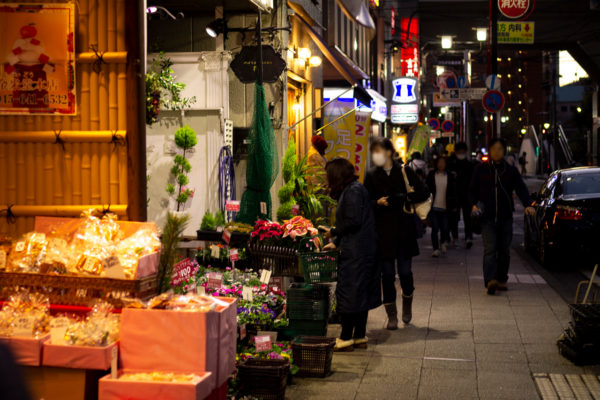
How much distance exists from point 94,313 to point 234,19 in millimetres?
8988

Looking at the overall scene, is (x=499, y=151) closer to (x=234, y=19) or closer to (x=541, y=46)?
(x=234, y=19)

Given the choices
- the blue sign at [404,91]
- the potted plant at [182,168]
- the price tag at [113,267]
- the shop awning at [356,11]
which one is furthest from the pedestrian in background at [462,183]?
the blue sign at [404,91]

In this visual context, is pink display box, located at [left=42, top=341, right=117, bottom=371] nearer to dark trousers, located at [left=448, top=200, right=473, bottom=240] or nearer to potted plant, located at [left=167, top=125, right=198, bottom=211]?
potted plant, located at [left=167, top=125, right=198, bottom=211]

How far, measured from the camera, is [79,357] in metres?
4.69

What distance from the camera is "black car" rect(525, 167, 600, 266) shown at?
13.6 m

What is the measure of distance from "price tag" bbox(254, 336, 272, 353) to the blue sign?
107 feet

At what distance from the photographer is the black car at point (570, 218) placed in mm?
13617

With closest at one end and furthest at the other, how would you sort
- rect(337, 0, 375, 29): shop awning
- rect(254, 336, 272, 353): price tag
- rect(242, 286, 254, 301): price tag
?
rect(254, 336, 272, 353): price tag
rect(242, 286, 254, 301): price tag
rect(337, 0, 375, 29): shop awning

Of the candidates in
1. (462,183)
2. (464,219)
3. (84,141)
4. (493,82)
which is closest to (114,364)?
(84,141)

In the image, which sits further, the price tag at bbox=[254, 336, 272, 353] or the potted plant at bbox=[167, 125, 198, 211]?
the potted plant at bbox=[167, 125, 198, 211]

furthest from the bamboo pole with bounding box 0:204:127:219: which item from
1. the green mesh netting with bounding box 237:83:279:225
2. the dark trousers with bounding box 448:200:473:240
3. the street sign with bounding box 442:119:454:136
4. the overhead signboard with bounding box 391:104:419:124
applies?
the street sign with bounding box 442:119:454:136

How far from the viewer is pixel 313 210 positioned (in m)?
11.4

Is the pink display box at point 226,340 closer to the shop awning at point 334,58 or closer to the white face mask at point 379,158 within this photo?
the white face mask at point 379,158

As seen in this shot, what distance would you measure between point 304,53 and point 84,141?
35.9ft
